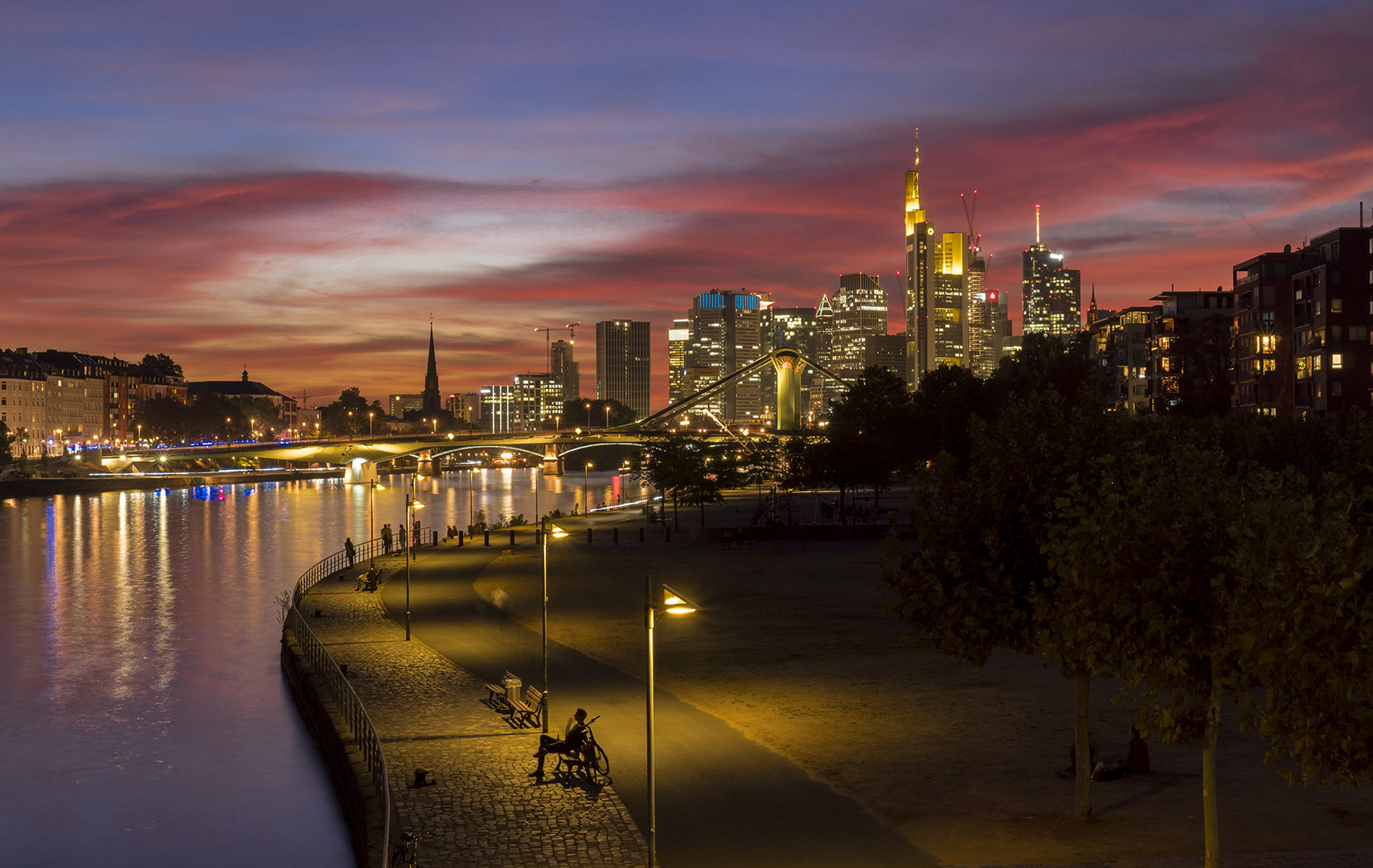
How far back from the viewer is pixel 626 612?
1398 inches

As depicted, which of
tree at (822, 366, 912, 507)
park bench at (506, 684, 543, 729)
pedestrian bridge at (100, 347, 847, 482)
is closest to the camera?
park bench at (506, 684, 543, 729)

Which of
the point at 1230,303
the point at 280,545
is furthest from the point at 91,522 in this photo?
the point at 1230,303

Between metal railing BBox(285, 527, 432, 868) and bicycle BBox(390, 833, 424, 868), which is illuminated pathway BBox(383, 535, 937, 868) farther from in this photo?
bicycle BBox(390, 833, 424, 868)

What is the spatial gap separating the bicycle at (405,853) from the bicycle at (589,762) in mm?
3746

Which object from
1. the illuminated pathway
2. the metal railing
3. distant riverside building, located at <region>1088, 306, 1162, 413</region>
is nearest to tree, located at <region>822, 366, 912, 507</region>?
the metal railing

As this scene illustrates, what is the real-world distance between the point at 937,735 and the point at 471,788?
26.2 feet

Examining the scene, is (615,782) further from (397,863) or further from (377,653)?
(377,653)

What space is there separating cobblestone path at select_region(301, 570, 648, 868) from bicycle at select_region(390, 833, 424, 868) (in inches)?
15.5

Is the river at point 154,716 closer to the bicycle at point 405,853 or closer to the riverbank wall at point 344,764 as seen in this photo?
the riverbank wall at point 344,764

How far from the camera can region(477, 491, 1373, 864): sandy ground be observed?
15055mm

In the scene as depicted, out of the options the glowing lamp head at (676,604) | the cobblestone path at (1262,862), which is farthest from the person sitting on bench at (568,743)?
the cobblestone path at (1262,862)

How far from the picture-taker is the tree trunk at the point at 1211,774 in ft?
40.6

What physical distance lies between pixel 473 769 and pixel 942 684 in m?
10.5

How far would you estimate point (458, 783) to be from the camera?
696 inches
